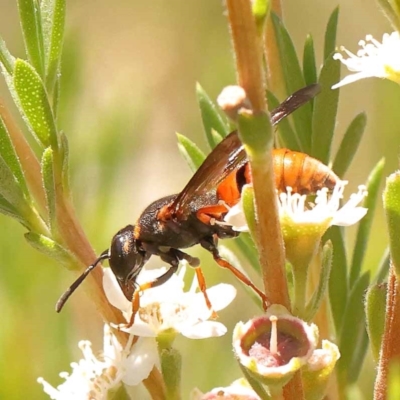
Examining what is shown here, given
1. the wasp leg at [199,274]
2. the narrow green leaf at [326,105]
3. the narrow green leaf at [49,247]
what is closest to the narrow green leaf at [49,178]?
the narrow green leaf at [49,247]

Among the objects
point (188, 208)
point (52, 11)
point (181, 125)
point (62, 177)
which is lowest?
point (181, 125)

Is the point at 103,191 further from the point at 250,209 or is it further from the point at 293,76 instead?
the point at 250,209

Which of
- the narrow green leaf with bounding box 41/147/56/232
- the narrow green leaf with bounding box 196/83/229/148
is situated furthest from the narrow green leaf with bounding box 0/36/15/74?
the narrow green leaf with bounding box 196/83/229/148

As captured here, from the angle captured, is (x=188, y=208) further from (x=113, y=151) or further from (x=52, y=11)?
(x=113, y=151)

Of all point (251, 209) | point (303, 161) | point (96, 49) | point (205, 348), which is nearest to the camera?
point (251, 209)

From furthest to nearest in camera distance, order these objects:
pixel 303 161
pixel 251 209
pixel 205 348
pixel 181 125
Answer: pixel 181 125, pixel 205 348, pixel 303 161, pixel 251 209

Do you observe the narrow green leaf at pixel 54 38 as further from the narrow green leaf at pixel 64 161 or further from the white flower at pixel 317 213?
the white flower at pixel 317 213

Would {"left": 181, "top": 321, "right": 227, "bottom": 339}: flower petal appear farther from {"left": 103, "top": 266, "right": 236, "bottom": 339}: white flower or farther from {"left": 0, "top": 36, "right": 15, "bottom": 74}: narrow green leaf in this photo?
{"left": 0, "top": 36, "right": 15, "bottom": 74}: narrow green leaf

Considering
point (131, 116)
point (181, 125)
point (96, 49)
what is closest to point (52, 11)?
point (131, 116)
